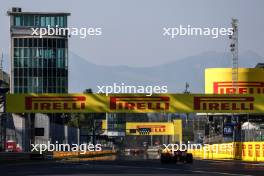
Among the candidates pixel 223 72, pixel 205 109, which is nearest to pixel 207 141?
pixel 223 72

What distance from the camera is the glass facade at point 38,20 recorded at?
412 ft

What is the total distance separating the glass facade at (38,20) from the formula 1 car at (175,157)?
76318 mm

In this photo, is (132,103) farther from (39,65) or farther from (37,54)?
(39,65)

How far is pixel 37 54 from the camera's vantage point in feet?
424

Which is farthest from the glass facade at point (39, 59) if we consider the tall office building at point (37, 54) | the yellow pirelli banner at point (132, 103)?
the yellow pirelli banner at point (132, 103)

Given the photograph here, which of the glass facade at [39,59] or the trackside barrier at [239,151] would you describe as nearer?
the trackside barrier at [239,151]

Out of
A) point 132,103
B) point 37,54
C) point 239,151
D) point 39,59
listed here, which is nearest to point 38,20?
point 37,54

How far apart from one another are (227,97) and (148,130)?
95.5m

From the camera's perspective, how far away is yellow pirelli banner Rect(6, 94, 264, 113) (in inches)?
2131

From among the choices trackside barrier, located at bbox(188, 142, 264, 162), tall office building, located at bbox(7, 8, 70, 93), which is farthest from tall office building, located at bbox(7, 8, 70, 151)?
trackside barrier, located at bbox(188, 142, 264, 162)

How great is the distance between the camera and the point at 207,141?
102812 mm

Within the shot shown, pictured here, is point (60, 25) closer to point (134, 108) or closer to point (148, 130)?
point (148, 130)

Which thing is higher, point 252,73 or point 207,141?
point 252,73

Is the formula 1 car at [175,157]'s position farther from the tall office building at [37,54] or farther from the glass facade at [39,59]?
the glass facade at [39,59]
